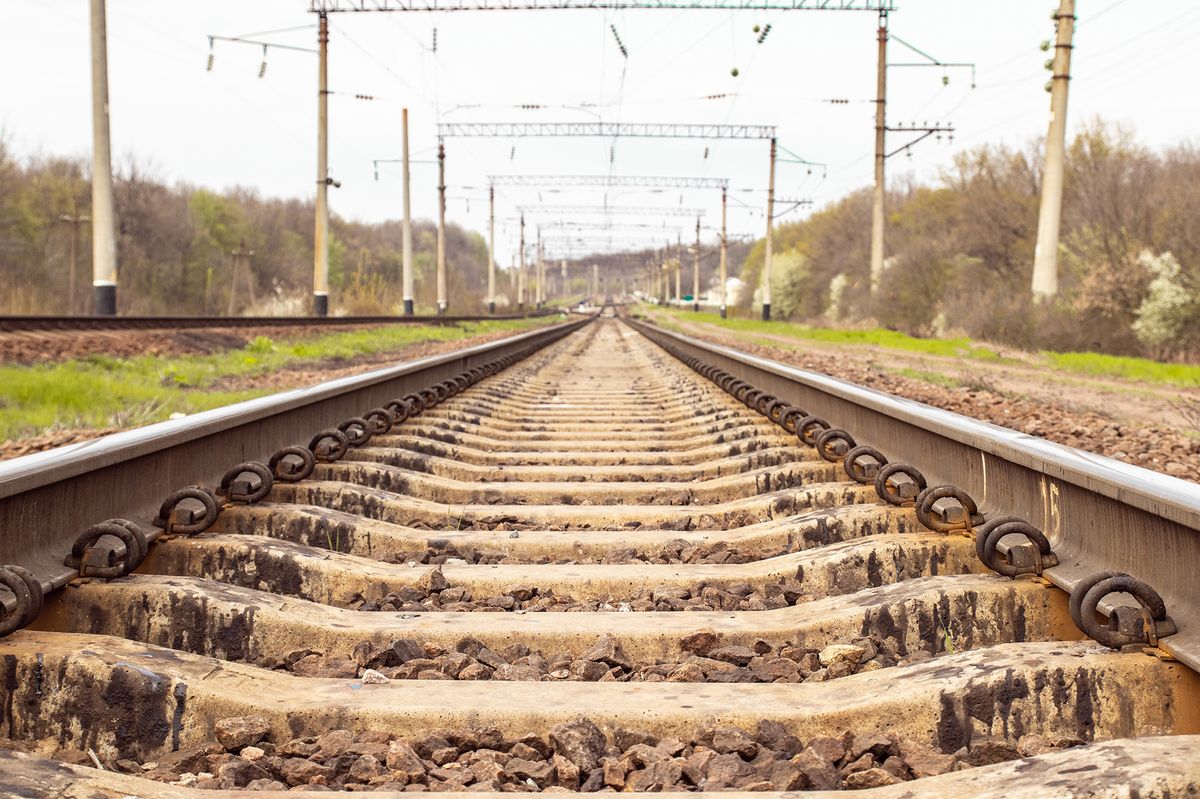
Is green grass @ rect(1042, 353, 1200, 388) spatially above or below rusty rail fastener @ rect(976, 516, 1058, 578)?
below

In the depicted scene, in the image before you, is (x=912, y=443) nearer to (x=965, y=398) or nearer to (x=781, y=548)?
(x=781, y=548)

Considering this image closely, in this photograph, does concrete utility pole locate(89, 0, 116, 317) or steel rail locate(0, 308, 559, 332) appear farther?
concrete utility pole locate(89, 0, 116, 317)

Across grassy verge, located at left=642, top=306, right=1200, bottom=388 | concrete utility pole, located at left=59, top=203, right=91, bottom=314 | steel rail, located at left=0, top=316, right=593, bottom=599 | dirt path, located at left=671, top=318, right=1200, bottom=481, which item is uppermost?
concrete utility pole, located at left=59, top=203, right=91, bottom=314

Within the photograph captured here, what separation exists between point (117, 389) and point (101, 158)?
1183cm

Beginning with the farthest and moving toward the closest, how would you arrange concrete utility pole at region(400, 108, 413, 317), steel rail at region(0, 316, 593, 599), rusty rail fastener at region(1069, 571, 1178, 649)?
concrete utility pole at region(400, 108, 413, 317) < steel rail at region(0, 316, 593, 599) < rusty rail fastener at region(1069, 571, 1178, 649)

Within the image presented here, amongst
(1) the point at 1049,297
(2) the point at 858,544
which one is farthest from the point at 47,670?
(1) the point at 1049,297

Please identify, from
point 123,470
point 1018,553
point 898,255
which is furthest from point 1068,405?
point 898,255

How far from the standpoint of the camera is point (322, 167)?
3145 centimetres

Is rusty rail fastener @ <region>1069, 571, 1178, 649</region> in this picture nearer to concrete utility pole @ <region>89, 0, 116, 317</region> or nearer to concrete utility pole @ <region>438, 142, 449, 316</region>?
concrete utility pole @ <region>89, 0, 116, 317</region>

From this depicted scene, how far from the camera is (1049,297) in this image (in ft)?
78.6

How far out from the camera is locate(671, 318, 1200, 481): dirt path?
22.8 feet

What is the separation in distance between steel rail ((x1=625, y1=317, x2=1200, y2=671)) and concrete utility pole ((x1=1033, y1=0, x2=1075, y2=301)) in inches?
811

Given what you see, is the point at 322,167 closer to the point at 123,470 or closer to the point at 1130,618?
the point at 123,470

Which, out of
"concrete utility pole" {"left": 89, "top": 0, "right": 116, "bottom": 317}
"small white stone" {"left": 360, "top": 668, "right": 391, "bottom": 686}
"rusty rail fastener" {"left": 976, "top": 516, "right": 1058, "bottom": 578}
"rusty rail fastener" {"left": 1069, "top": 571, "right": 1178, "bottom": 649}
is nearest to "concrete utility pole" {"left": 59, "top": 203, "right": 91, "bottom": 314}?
"concrete utility pole" {"left": 89, "top": 0, "right": 116, "bottom": 317}
